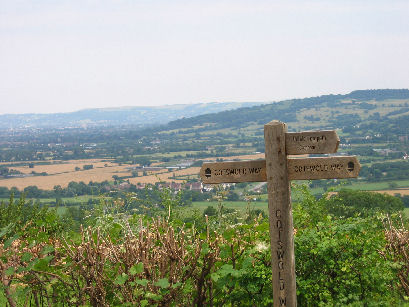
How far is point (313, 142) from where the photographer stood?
387 cm

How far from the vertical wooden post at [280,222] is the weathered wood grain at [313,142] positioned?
0.08 meters

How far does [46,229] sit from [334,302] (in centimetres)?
368

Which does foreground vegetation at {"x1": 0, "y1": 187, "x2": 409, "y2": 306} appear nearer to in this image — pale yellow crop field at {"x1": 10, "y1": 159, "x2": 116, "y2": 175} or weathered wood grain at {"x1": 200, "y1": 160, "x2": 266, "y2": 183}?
weathered wood grain at {"x1": 200, "y1": 160, "x2": 266, "y2": 183}

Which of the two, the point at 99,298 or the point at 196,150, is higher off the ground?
the point at 99,298

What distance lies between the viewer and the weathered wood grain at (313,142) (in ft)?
12.6

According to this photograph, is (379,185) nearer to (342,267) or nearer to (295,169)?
(342,267)

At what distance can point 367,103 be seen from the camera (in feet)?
419

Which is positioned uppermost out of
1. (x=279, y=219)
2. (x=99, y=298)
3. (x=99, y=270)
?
(x=279, y=219)

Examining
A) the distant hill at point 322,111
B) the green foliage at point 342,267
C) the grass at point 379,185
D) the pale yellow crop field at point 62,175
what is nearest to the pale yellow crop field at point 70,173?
the pale yellow crop field at point 62,175

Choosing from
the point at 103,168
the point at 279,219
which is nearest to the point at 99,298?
the point at 279,219

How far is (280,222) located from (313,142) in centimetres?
74

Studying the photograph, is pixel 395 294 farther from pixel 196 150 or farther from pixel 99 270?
pixel 196 150

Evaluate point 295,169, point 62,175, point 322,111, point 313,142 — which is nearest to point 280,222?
point 295,169

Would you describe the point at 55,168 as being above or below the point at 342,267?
below
